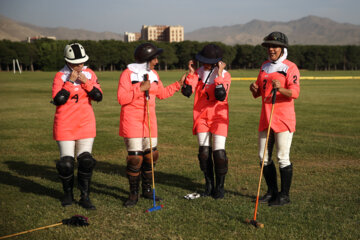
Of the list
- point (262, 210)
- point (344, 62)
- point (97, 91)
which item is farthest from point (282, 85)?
point (344, 62)

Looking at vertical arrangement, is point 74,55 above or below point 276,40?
below

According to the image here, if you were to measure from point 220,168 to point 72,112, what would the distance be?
254 centimetres

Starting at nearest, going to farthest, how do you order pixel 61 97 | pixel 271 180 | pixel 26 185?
1. pixel 61 97
2. pixel 271 180
3. pixel 26 185

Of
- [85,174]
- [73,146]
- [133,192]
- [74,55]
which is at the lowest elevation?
[133,192]

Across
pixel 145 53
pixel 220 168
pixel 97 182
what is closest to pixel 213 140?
pixel 220 168

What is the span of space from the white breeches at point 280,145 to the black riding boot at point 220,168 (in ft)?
1.99

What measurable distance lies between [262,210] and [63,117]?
3.39 metres

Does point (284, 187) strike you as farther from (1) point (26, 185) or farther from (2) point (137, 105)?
(1) point (26, 185)

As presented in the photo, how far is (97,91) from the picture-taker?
237 inches

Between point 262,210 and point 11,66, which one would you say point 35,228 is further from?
point 11,66

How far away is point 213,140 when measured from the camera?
641 centimetres

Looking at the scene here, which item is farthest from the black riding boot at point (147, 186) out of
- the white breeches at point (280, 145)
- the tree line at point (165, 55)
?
the tree line at point (165, 55)

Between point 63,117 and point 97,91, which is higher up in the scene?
point 97,91

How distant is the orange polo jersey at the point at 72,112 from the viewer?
598 cm
